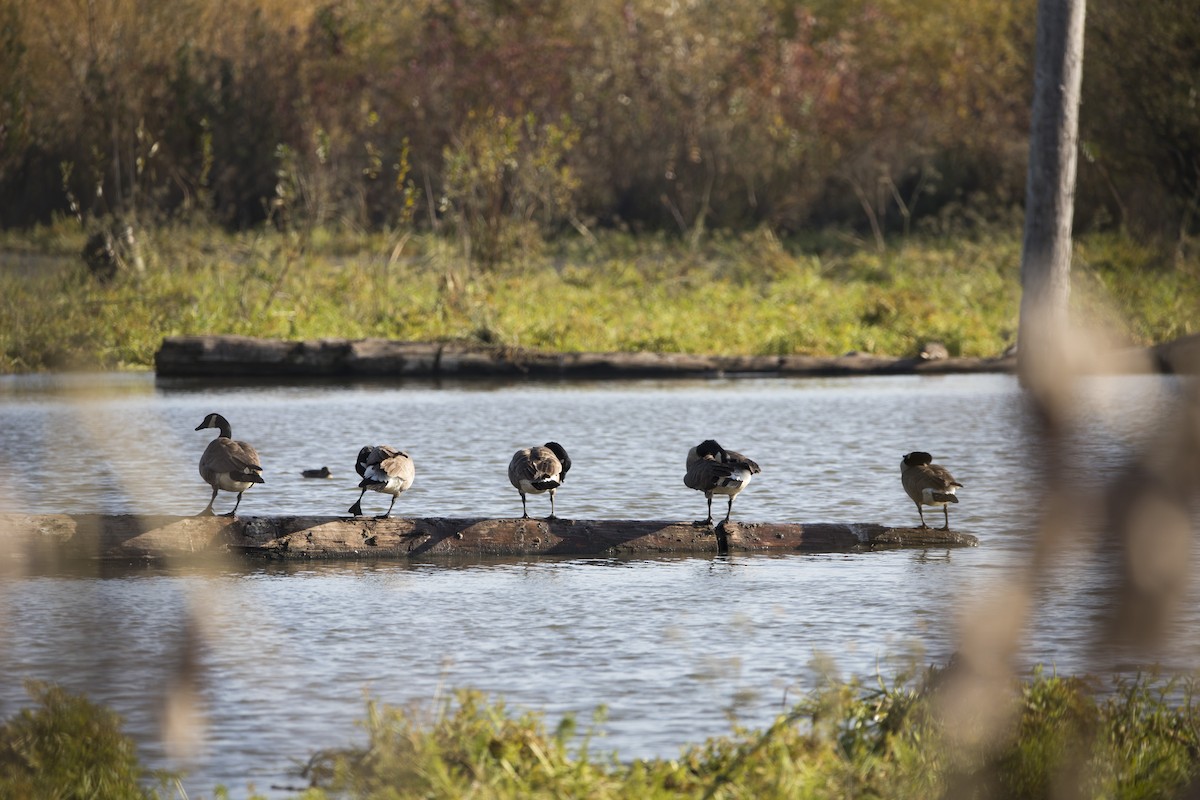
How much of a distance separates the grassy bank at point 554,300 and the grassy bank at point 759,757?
53.5ft

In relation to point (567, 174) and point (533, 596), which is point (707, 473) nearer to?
point (533, 596)

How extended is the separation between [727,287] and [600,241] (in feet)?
21.9

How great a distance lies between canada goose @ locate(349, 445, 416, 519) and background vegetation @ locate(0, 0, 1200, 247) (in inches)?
616

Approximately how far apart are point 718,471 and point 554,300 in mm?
15857

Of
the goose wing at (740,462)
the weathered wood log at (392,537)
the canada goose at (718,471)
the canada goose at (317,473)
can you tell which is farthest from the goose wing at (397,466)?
the canada goose at (317,473)

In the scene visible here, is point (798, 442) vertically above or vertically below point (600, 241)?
below

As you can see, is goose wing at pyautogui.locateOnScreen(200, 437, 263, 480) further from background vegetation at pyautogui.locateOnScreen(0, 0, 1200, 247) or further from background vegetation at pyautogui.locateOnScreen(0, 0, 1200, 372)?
background vegetation at pyautogui.locateOnScreen(0, 0, 1200, 247)

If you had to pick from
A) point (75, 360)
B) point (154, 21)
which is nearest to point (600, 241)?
point (154, 21)

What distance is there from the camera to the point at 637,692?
7.79 meters

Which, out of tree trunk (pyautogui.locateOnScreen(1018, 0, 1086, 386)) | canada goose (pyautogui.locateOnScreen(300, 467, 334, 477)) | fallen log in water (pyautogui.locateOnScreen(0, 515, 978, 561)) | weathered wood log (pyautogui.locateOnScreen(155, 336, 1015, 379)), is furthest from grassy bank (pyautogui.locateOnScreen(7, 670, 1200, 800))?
weathered wood log (pyautogui.locateOnScreen(155, 336, 1015, 379))

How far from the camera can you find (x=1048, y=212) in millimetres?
21391

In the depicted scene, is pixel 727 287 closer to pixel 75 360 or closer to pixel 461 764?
pixel 75 360

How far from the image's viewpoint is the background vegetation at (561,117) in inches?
1160

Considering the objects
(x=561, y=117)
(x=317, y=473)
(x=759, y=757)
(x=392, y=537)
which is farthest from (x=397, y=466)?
(x=561, y=117)
